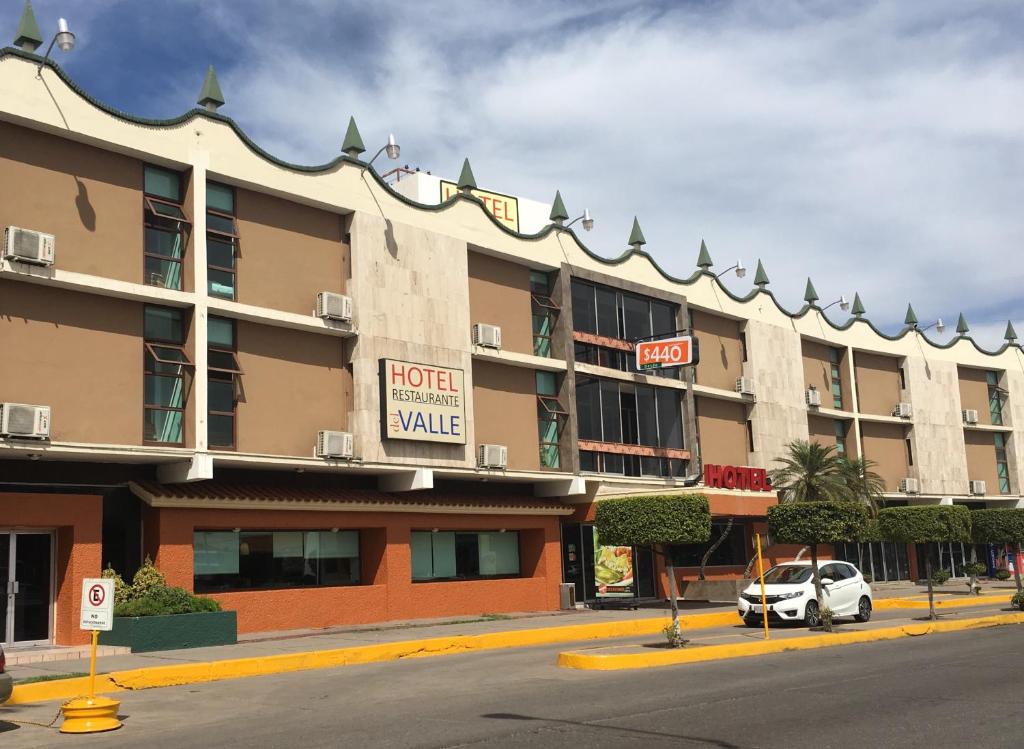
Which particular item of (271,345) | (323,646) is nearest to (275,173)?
(271,345)

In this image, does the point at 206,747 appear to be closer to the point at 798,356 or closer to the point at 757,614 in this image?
the point at 757,614

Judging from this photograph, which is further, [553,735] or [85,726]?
[85,726]

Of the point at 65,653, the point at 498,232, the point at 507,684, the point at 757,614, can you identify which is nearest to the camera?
the point at 507,684

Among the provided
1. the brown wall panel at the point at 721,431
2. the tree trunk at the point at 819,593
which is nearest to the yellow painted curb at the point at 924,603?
the brown wall panel at the point at 721,431

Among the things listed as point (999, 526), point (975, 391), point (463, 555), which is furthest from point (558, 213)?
point (975, 391)

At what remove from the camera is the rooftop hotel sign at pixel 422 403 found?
31.5 metres

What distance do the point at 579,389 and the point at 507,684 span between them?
23150 mm

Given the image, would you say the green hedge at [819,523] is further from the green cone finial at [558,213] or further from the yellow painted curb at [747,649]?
the green cone finial at [558,213]

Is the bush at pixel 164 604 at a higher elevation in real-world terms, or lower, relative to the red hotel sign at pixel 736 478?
lower

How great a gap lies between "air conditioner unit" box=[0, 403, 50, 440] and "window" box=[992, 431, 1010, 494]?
183 ft

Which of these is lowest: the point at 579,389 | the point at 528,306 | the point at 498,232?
the point at 579,389

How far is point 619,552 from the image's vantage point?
40250 millimetres

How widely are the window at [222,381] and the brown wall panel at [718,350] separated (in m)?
23.3

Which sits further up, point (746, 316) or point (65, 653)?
point (746, 316)
